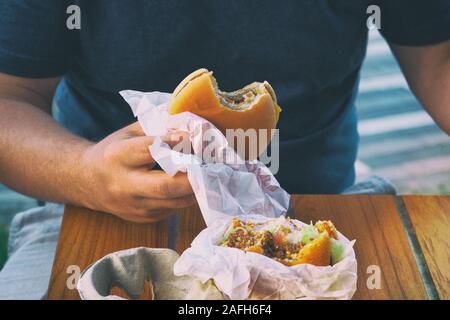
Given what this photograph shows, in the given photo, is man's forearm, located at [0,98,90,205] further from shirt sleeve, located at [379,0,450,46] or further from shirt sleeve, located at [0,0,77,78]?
shirt sleeve, located at [379,0,450,46]

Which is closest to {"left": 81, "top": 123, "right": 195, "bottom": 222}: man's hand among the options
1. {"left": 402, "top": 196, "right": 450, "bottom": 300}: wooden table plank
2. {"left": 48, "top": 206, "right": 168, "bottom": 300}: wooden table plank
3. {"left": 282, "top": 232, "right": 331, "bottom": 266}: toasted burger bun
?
{"left": 48, "top": 206, "right": 168, "bottom": 300}: wooden table plank

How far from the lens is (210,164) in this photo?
49.7 inches

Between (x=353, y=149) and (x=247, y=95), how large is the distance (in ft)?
2.38

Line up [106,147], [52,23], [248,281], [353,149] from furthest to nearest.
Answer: [353,149]
[52,23]
[106,147]
[248,281]

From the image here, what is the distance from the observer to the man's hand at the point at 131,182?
1.30 metres

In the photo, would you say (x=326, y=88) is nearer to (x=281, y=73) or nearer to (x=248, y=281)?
(x=281, y=73)

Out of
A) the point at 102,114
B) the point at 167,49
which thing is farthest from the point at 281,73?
the point at 102,114

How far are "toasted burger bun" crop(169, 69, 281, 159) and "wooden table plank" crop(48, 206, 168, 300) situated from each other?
22 cm

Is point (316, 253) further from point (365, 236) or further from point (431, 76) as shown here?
point (431, 76)

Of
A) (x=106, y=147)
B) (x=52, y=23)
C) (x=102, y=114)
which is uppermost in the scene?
(x=52, y=23)

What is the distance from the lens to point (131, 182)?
4.46 feet

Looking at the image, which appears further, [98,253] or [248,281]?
[98,253]

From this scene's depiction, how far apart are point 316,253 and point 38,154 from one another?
2.21 ft

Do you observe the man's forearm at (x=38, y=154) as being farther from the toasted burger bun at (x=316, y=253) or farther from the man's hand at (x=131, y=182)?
the toasted burger bun at (x=316, y=253)
